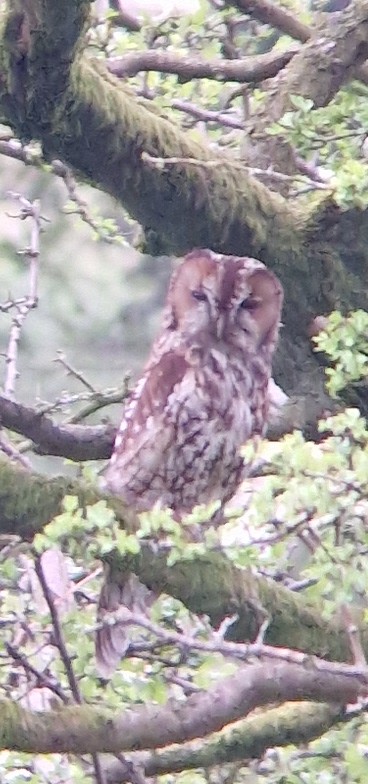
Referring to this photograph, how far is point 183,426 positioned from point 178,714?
2.24ft

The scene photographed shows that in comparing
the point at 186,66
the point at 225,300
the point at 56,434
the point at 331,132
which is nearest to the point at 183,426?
the point at 225,300

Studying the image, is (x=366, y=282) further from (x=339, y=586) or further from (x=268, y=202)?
(x=339, y=586)

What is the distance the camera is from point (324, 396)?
6.09 ft

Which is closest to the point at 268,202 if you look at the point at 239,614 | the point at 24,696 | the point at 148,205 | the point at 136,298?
the point at 148,205

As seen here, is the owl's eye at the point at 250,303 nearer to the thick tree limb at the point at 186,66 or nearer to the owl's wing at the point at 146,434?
the owl's wing at the point at 146,434

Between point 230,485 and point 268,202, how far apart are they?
446 millimetres

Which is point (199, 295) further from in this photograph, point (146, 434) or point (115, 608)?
point (115, 608)

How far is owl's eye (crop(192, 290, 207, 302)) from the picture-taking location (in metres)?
1.86

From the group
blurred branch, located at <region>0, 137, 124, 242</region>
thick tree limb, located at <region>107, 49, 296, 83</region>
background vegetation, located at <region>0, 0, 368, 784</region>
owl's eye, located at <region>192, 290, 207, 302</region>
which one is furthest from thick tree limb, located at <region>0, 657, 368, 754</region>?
thick tree limb, located at <region>107, 49, 296, 83</region>

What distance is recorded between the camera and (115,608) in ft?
5.70

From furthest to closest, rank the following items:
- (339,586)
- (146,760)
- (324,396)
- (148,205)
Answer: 1. (324,396)
2. (148,205)
3. (146,760)
4. (339,586)

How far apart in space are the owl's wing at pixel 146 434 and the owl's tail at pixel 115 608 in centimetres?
16

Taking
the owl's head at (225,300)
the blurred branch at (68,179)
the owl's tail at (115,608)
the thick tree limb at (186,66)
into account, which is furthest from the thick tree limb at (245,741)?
the thick tree limb at (186,66)

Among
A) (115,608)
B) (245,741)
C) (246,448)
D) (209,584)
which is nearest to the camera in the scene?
(246,448)
